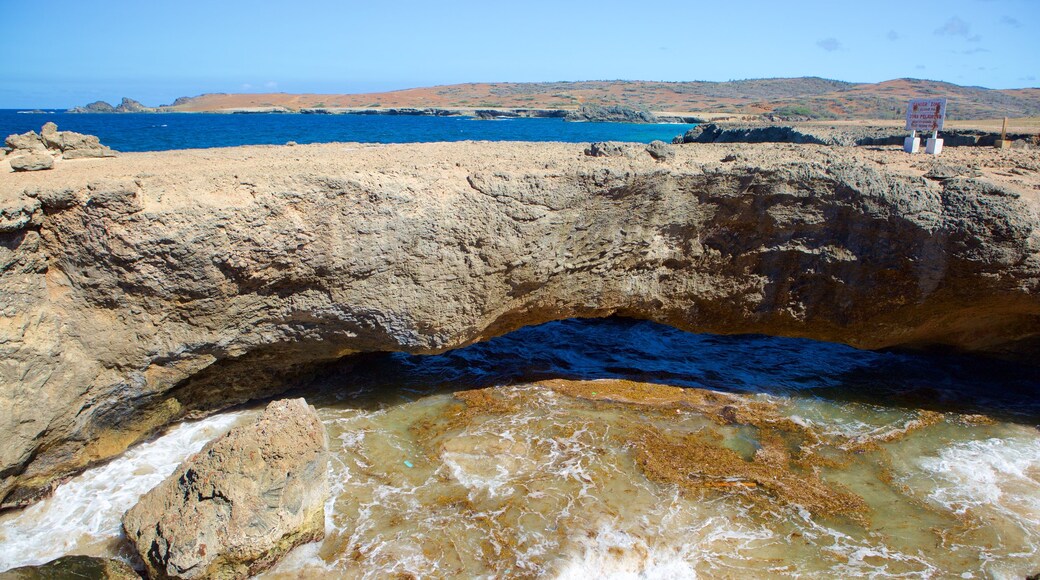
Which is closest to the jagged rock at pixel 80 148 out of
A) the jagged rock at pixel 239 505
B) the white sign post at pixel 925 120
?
the jagged rock at pixel 239 505

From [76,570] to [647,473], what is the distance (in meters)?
5.08

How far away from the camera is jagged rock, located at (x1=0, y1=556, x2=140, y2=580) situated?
16.0 feet

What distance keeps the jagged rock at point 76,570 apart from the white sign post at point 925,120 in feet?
36.8

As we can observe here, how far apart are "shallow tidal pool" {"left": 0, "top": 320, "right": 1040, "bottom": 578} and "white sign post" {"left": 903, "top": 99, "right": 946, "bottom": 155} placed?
133 inches

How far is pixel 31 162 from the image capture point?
6.58m

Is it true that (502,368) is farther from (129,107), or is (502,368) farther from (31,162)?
(129,107)

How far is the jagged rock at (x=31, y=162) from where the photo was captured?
21.4 ft

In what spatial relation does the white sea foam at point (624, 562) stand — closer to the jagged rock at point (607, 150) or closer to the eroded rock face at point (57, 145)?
the jagged rock at point (607, 150)

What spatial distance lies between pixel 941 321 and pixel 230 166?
29.7 ft

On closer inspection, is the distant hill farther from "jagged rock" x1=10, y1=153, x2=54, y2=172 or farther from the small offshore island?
"jagged rock" x1=10, y1=153, x2=54, y2=172

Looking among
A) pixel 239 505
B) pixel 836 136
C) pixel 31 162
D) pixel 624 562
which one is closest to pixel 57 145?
pixel 31 162

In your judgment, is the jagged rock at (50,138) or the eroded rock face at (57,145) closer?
the eroded rock face at (57,145)

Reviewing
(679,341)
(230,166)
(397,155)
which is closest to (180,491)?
(230,166)

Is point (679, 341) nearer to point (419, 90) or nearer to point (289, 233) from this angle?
point (289, 233)
